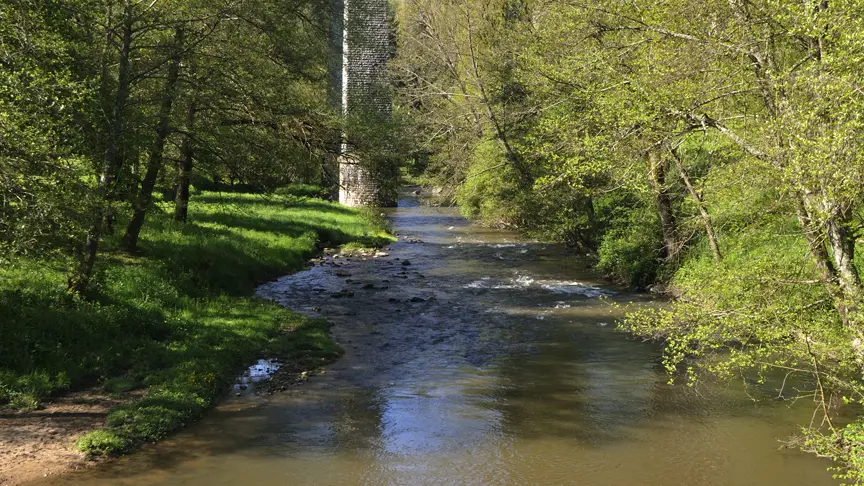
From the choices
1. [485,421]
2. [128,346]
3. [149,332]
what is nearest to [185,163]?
[149,332]

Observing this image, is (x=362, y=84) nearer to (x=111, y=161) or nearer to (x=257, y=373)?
(x=257, y=373)

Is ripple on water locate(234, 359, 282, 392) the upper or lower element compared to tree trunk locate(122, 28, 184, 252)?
lower

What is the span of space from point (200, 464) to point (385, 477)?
2526mm

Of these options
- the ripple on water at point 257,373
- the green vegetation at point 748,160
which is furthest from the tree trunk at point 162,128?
the green vegetation at point 748,160

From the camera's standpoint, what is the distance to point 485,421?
1167cm

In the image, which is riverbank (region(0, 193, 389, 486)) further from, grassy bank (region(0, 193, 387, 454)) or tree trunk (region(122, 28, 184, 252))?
tree trunk (region(122, 28, 184, 252))

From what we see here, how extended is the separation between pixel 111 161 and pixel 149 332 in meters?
3.60

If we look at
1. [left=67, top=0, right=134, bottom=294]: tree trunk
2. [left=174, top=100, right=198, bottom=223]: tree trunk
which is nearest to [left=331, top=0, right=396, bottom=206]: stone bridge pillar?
[left=174, top=100, right=198, bottom=223]: tree trunk

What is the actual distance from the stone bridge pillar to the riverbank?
327 centimetres

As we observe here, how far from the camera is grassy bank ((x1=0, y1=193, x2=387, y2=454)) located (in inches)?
435

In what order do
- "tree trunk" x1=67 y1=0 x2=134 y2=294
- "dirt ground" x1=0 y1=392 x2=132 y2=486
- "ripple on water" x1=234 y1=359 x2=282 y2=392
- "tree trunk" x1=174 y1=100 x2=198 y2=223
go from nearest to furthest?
"dirt ground" x1=0 y1=392 x2=132 y2=486, "tree trunk" x1=67 y1=0 x2=134 y2=294, "ripple on water" x1=234 y1=359 x2=282 y2=392, "tree trunk" x1=174 y1=100 x2=198 y2=223

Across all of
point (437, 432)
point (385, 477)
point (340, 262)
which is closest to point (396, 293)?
point (340, 262)

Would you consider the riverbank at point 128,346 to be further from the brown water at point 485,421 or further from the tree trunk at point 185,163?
the tree trunk at point 185,163

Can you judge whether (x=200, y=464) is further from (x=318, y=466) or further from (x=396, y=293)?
(x=396, y=293)
